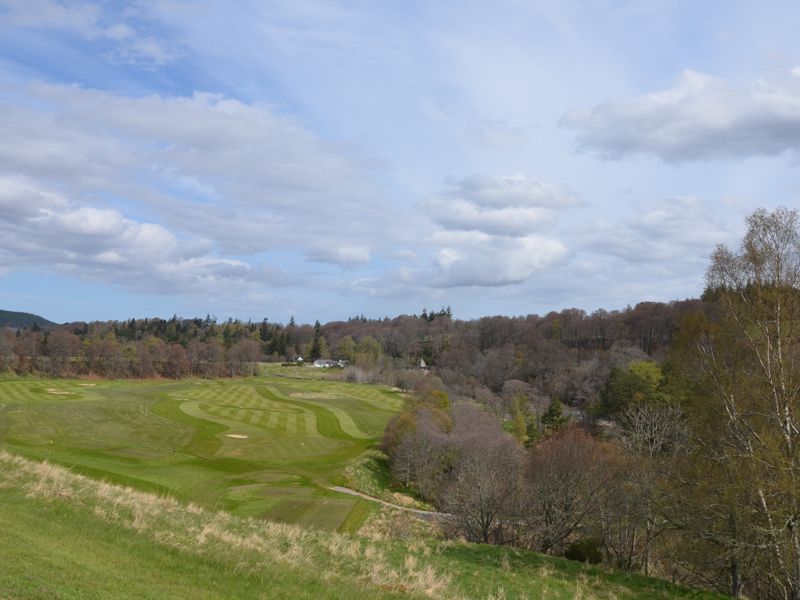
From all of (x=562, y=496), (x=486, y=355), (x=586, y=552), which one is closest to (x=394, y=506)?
(x=562, y=496)

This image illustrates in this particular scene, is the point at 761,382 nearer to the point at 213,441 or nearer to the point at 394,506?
the point at 394,506

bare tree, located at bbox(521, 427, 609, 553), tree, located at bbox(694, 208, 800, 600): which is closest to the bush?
bare tree, located at bbox(521, 427, 609, 553)

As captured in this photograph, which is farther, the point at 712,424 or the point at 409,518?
the point at 409,518

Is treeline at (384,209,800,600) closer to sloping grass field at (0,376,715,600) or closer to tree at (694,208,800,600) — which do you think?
tree at (694,208,800,600)

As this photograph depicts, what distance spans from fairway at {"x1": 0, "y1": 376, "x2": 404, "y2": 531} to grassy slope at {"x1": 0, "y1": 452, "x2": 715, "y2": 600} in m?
17.1

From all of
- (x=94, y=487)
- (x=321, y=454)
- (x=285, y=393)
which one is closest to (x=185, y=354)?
(x=285, y=393)

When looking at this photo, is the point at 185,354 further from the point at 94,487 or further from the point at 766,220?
the point at 766,220

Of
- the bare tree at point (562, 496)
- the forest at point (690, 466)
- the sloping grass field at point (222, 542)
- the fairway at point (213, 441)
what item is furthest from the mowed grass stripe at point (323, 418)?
the bare tree at point (562, 496)

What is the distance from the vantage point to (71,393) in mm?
95062

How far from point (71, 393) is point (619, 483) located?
93001mm

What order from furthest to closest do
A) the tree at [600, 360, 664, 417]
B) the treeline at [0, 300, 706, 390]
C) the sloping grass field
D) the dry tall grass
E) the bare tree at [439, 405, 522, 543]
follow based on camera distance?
the treeline at [0, 300, 706, 390], the tree at [600, 360, 664, 417], the bare tree at [439, 405, 522, 543], the dry tall grass, the sloping grass field

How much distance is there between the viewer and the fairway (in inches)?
1610

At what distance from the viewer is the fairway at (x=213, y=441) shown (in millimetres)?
40906

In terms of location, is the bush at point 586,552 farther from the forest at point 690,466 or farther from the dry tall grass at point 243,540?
the dry tall grass at point 243,540
